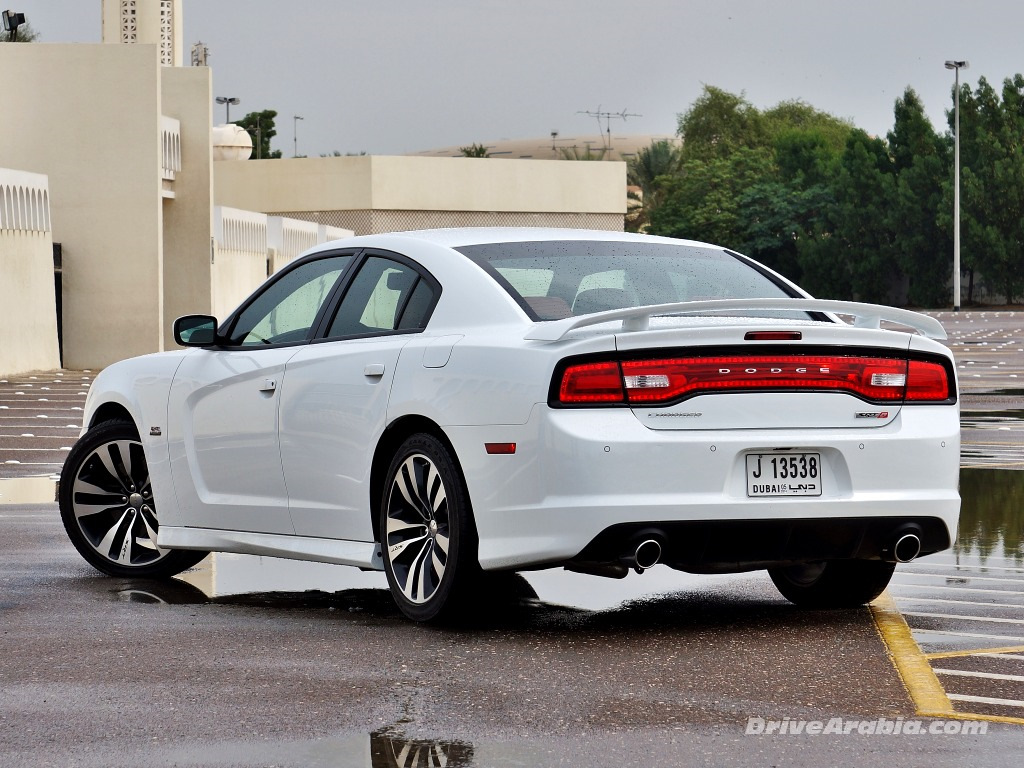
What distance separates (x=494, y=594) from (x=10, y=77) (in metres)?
32.3

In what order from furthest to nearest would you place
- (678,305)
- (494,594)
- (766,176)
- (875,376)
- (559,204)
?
1. (766,176)
2. (559,204)
3. (494,594)
4. (875,376)
5. (678,305)

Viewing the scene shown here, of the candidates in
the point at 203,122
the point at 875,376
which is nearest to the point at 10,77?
the point at 203,122

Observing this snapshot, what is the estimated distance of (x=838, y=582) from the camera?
6984 mm

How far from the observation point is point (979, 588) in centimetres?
746

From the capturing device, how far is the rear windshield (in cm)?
656

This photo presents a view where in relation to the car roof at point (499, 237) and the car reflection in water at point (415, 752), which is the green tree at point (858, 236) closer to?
the car roof at point (499, 237)

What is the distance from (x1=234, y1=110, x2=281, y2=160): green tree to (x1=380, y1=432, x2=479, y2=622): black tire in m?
122

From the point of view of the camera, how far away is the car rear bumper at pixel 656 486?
5.91m

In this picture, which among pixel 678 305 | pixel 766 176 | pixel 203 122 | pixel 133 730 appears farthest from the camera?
pixel 766 176

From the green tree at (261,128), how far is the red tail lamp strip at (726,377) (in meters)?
123

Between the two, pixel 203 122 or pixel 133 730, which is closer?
pixel 133 730

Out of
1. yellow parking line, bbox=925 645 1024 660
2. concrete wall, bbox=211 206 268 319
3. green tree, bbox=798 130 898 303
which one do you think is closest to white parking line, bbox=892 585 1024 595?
yellow parking line, bbox=925 645 1024 660

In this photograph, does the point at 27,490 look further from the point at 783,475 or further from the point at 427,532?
the point at 783,475

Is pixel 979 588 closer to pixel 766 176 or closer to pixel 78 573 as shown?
pixel 78 573
